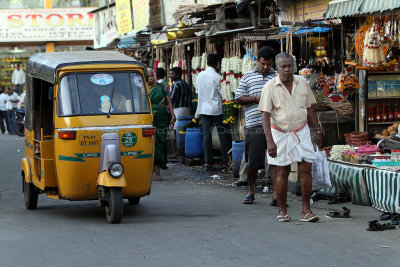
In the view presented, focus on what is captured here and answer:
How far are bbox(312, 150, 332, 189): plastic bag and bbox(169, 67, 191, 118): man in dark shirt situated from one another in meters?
7.20

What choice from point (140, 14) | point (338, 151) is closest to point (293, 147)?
point (338, 151)

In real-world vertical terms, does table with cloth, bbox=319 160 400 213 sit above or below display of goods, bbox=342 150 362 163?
below

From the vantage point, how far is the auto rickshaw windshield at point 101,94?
922 centimetres

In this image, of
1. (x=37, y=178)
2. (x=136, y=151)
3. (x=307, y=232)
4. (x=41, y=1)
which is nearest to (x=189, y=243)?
(x=307, y=232)

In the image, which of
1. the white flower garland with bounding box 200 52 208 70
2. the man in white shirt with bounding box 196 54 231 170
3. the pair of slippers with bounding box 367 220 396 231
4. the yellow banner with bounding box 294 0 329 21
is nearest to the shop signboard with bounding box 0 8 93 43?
the white flower garland with bounding box 200 52 208 70

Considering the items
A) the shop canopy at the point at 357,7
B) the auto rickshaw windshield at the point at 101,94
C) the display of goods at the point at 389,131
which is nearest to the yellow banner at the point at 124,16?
the shop canopy at the point at 357,7

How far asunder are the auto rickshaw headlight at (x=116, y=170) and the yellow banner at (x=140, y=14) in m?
12.8

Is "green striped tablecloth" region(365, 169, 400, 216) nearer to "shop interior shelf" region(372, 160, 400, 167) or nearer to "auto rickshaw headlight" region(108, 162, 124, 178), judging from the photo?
"shop interior shelf" region(372, 160, 400, 167)

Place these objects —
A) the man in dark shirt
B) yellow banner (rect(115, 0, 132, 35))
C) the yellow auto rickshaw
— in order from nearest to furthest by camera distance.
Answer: the yellow auto rickshaw → the man in dark shirt → yellow banner (rect(115, 0, 132, 35))

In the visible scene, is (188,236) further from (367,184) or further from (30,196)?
(30,196)

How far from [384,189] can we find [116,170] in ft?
10.6

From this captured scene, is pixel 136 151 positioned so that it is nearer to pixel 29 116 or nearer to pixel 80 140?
pixel 80 140

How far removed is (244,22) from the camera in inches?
640

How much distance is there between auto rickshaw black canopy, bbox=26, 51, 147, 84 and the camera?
9.31m
